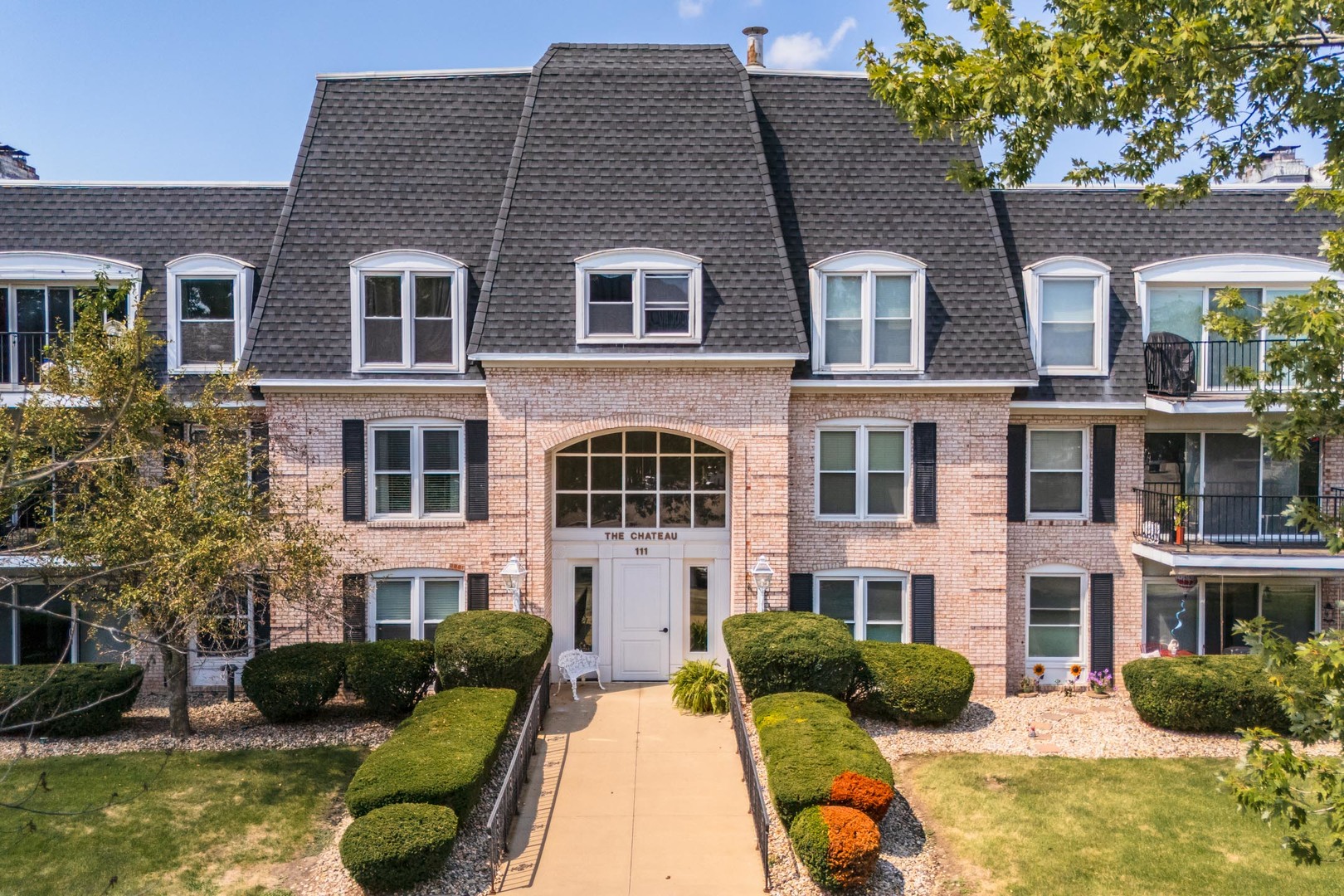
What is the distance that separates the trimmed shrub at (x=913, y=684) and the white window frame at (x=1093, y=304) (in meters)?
5.66

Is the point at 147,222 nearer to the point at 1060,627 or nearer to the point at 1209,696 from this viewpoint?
the point at 1060,627

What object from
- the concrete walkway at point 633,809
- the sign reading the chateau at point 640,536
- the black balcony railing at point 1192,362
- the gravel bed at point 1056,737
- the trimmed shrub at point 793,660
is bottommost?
the concrete walkway at point 633,809

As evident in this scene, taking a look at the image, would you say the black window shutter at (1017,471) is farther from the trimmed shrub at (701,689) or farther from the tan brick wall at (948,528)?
the trimmed shrub at (701,689)

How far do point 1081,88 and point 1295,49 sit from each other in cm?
202

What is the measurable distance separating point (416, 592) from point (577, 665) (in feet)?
10.2

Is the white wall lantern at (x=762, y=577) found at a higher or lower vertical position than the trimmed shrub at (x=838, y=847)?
higher

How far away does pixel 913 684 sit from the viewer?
15.4 meters

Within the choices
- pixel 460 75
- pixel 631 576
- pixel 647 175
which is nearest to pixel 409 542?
pixel 631 576

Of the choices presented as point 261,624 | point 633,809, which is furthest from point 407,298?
point 633,809

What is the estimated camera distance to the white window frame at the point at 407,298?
673 inches

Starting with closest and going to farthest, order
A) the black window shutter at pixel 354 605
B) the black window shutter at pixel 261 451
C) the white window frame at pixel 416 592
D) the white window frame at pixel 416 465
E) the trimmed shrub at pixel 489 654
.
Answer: the trimmed shrub at pixel 489 654 → the black window shutter at pixel 261 451 → the black window shutter at pixel 354 605 → the white window frame at pixel 416 465 → the white window frame at pixel 416 592

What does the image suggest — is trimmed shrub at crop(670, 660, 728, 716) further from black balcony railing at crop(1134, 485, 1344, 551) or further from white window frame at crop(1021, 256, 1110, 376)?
black balcony railing at crop(1134, 485, 1344, 551)

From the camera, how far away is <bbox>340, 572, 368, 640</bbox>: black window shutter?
17188 millimetres

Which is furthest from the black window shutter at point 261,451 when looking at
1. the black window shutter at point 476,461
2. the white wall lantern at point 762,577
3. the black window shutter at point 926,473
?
the black window shutter at point 926,473
